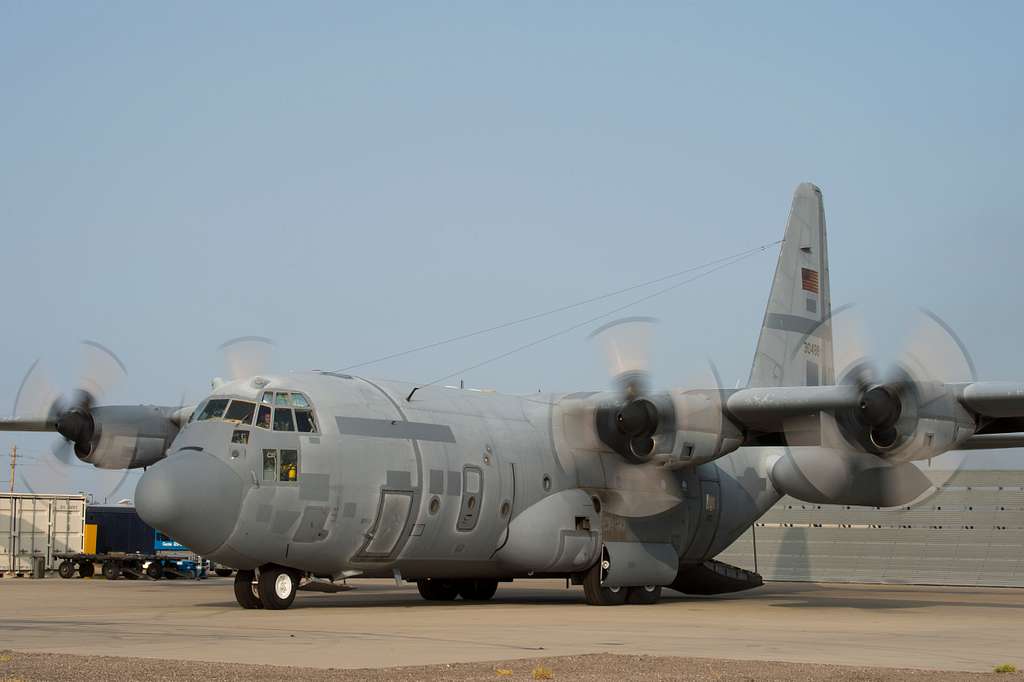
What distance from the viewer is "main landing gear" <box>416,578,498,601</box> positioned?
24500 mm

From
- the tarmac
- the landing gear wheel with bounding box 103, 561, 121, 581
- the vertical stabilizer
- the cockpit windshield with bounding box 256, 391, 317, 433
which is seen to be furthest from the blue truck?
the vertical stabilizer

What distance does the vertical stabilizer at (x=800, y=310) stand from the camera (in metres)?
28.1

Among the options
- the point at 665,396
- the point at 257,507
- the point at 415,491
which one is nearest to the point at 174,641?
the point at 257,507

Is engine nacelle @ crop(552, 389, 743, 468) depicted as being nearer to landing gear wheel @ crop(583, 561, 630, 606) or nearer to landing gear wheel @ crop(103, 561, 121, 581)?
landing gear wheel @ crop(583, 561, 630, 606)

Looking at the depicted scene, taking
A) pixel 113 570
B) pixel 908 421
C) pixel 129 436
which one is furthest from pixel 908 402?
pixel 113 570

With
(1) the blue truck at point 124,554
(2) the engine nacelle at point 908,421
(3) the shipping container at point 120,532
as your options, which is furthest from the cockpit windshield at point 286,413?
(3) the shipping container at point 120,532

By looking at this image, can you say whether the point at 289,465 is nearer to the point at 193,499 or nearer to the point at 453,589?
the point at 193,499

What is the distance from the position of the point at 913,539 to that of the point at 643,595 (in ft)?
55.2

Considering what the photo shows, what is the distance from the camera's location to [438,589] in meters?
24.6

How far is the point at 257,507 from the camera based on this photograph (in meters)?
18.9

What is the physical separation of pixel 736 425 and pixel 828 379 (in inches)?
275

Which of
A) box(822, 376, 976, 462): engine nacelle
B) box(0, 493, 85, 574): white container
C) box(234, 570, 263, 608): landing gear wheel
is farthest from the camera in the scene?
box(0, 493, 85, 574): white container

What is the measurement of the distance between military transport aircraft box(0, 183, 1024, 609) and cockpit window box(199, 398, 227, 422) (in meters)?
0.04

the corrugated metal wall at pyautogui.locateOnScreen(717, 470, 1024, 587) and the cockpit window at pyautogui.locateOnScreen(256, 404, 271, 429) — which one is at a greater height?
the cockpit window at pyautogui.locateOnScreen(256, 404, 271, 429)
